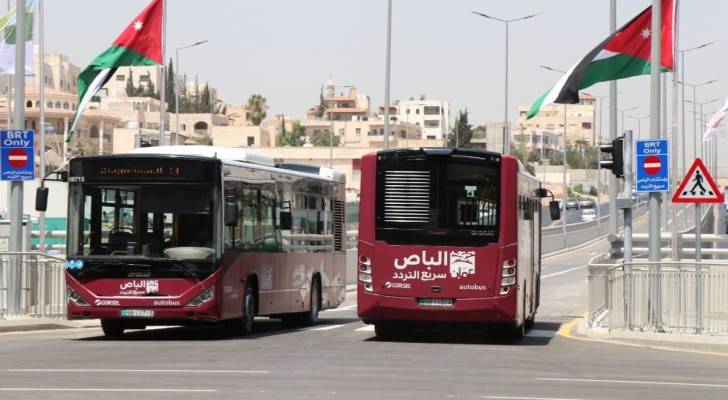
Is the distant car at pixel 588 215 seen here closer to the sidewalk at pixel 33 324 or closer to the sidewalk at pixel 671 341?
the sidewalk at pixel 33 324

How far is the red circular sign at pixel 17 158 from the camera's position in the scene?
25.5 m

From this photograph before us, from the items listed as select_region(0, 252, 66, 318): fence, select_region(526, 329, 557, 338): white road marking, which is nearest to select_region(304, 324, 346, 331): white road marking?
select_region(526, 329, 557, 338): white road marking

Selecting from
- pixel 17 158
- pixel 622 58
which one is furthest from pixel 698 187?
pixel 17 158

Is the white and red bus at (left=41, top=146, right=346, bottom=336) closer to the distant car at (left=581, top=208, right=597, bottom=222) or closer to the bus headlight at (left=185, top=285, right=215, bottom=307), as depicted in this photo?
the bus headlight at (left=185, top=285, right=215, bottom=307)

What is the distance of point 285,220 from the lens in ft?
84.4

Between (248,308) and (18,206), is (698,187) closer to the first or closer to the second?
(248,308)

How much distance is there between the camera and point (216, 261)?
73.3 ft

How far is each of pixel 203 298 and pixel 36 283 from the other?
4.80 metres

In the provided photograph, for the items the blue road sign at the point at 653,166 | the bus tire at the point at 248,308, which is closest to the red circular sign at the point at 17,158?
the bus tire at the point at 248,308

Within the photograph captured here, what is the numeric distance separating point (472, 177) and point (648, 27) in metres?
6.60

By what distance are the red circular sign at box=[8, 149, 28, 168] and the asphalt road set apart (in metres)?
2.88

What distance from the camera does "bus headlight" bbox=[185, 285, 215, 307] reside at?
22281 millimetres

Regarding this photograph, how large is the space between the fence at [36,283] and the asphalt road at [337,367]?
0.61 meters

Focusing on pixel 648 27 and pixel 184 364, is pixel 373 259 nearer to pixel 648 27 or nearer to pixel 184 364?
pixel 184 364
